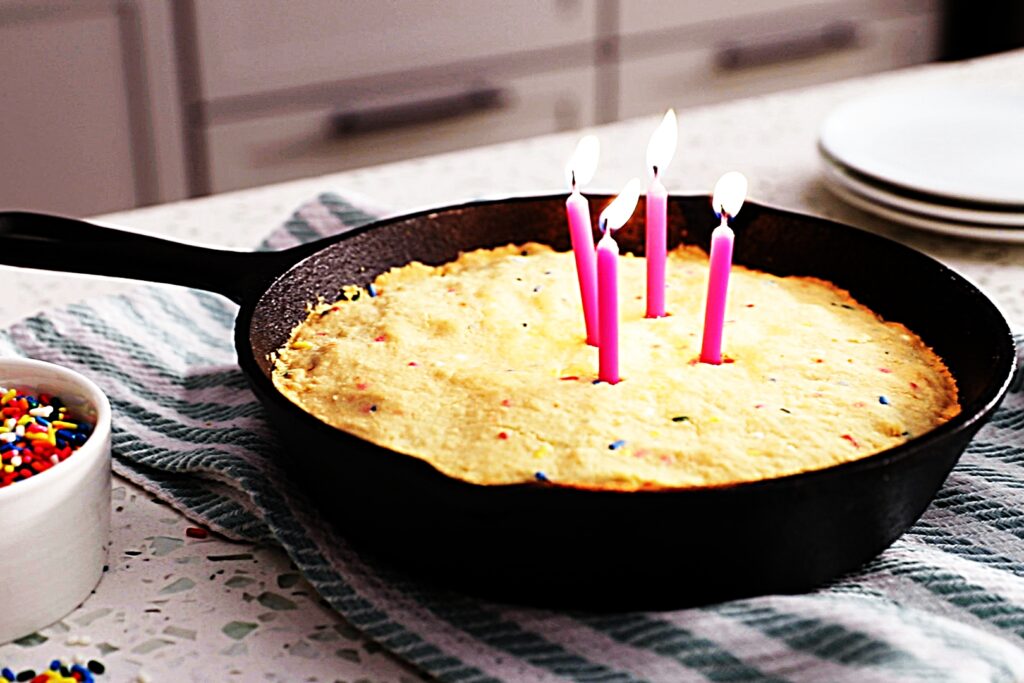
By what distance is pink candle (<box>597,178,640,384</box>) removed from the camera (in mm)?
891

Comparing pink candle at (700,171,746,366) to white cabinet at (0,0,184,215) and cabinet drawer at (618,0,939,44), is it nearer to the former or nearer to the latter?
white cabinet at (0,0,184,215)

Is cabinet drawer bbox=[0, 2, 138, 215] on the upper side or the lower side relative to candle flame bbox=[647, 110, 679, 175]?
lower

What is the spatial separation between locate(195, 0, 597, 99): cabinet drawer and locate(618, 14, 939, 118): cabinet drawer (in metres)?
0.20

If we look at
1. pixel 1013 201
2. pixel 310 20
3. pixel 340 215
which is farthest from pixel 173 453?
pixel 310 20

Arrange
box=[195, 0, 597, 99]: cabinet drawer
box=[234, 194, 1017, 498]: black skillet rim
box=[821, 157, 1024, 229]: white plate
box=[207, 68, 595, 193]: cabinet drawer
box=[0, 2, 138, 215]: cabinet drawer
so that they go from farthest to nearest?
box=[207, 68, 595, 193]: cabinet drawer → box=[195, 0, 597, 99]: cabinet drawer → box=[0, 2, 138, 215]: cabinet drawer → box=[821, 157, 1024, 229]: white plate → box=[234, 194, 1017, 498]: black skillet rim

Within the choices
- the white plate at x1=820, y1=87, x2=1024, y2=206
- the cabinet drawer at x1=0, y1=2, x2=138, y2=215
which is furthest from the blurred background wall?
the white plate at x1=820, y1=87, x2=1024, y2=206

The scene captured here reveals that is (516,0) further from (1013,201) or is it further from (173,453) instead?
(173,453)

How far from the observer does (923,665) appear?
2.35 ft

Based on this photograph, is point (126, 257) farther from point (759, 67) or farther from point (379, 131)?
point (759, 67)

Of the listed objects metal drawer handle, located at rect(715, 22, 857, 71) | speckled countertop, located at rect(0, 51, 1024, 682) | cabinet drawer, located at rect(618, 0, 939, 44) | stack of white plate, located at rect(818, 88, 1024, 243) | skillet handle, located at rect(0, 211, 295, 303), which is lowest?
metal drawer handle, located at rect(715, 22, 857, 71)

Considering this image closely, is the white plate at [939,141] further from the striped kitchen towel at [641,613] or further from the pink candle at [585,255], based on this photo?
the pink candle at [585,255]

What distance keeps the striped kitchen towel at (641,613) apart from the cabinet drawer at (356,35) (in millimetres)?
1530

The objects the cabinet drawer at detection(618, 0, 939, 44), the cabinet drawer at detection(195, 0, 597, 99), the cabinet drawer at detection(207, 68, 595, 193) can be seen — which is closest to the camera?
the cabinet drawer at detection(195, 0, 597, 99)

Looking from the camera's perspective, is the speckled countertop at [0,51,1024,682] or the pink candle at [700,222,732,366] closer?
the speckled countertop at [0,51,1024,682]
